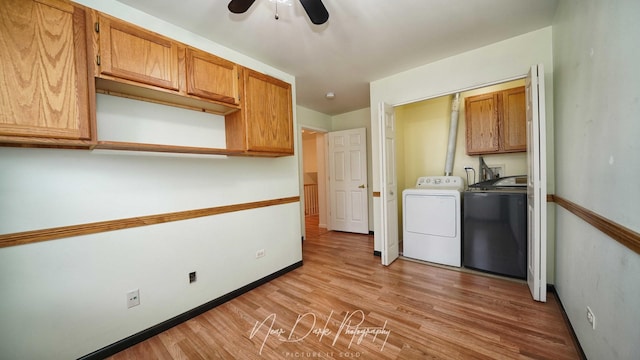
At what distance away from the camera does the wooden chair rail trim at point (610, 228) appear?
33.0 inches

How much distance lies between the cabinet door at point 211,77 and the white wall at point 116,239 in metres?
0.31

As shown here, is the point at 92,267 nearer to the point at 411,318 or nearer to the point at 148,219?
the point at 148,219

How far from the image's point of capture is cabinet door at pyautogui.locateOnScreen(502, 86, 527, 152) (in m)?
2.70

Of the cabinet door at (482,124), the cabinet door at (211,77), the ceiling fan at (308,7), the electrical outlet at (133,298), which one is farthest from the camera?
the cabinet door at (482,124)

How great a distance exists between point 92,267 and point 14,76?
1159mm

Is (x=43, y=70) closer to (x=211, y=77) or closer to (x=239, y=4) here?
(x=211, y=77)

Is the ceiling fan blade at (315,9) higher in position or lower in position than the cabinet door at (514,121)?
higher

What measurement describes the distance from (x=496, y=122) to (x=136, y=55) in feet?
12.3

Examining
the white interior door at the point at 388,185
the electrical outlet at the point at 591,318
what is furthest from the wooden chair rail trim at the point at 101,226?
the electrical outlet at the point at 591,318

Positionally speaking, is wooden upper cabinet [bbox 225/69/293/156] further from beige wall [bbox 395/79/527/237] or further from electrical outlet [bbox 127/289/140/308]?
→ beige wall [bbox 395/79/527/237]

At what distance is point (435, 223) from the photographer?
2.80m

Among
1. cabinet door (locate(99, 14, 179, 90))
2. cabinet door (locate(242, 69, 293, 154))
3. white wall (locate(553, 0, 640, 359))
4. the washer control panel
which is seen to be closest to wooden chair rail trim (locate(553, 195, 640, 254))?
white wall (locate(553, 0, 640, 359))

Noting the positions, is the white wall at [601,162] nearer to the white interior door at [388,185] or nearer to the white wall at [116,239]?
the white interior door at [388,185]

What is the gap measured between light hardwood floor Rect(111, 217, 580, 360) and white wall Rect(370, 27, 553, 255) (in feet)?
2.87
